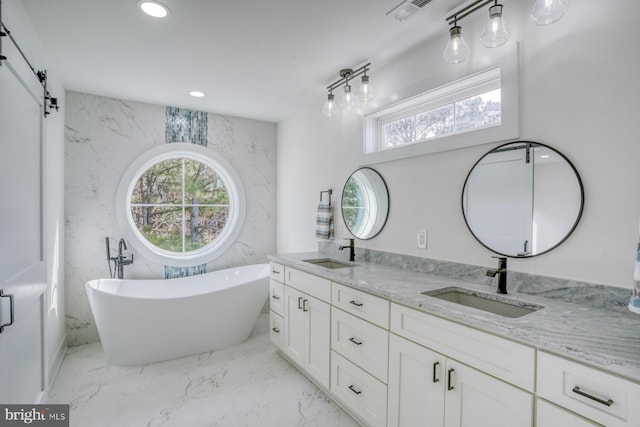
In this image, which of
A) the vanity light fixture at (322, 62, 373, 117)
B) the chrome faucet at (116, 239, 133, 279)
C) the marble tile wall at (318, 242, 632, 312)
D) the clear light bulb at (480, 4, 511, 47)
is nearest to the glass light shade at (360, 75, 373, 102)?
the vanity light fixture at (322, 62, 373, 117)

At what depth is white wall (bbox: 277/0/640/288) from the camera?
1.30 m

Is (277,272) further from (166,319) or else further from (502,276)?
(502,276)

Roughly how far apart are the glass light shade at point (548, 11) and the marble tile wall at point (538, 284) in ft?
3.82

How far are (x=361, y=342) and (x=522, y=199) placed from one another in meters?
1.18

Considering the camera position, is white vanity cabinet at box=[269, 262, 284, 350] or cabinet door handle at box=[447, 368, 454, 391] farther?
white vanity cabinet at box=[269, 262, 284, 350]

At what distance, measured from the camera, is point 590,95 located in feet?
4.58

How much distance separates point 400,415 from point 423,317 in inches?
21.7

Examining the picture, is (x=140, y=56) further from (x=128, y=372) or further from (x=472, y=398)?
(x=472, y=398)

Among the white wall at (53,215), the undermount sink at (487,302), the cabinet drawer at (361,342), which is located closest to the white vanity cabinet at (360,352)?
the cabinet drawer at (361,342)

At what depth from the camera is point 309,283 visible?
234 cm

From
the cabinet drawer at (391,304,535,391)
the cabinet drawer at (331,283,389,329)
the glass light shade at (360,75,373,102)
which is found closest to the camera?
the cabinet drawer at (391,304,535,391)

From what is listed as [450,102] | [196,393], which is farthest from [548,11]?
[196,393]

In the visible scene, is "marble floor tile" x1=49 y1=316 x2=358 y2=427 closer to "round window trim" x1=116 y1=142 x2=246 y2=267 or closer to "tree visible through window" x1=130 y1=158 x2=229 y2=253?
"round window trim" x1=116 y1=142 x2=246 y2=267

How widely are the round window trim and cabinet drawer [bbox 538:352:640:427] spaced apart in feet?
11.1
